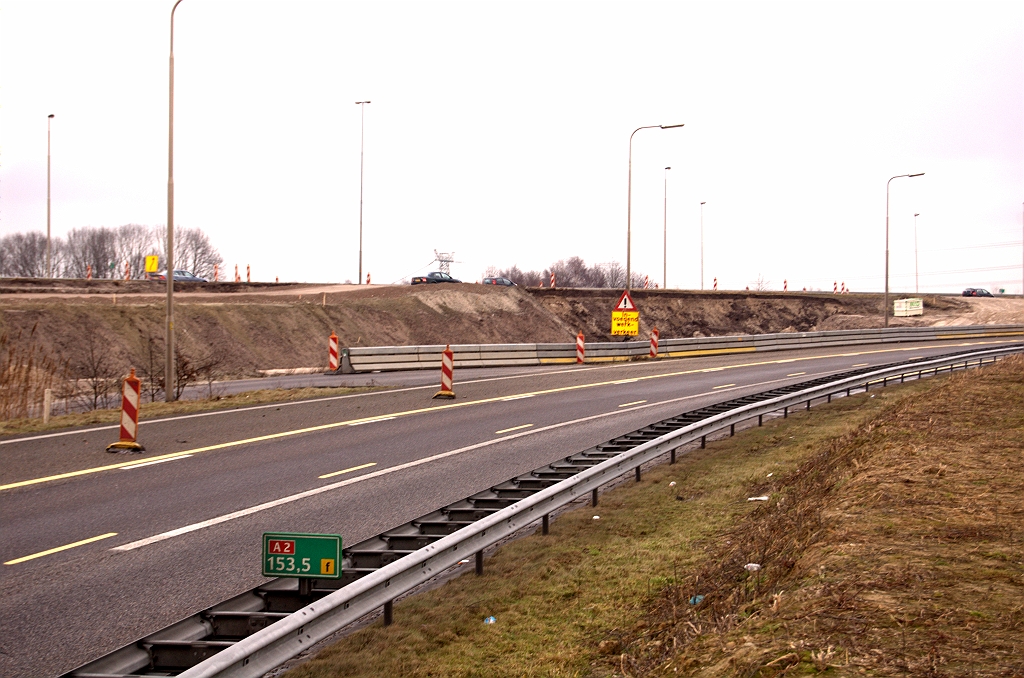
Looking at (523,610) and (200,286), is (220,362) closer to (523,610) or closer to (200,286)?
(200,286)

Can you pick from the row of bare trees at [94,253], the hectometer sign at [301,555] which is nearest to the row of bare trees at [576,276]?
the row of bare trees at [94,253]

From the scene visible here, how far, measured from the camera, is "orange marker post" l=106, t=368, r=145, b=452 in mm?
13383

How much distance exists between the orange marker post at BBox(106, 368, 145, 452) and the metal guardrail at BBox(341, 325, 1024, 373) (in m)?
14.8

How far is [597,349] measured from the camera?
111 ft

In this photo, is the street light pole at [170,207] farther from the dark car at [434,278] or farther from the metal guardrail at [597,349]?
the dark car at [434,278]

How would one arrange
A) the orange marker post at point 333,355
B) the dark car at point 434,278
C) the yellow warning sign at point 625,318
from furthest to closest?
the dark car at point 434,278, the yellow warning sign at point 625,318, the orange marker post at point 333,355

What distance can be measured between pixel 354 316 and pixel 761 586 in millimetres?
38222

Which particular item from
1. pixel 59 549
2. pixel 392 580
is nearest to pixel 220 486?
pixel 59 549

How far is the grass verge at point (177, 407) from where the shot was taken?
15570mm

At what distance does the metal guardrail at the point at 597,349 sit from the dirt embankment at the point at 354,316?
574 cm

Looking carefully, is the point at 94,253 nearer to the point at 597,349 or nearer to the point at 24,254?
the point at 24,254

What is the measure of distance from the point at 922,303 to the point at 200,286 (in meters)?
54.7

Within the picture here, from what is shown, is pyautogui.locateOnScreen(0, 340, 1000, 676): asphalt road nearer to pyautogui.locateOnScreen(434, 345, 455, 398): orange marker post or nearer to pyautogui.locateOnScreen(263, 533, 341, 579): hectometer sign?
pyautogui.locateOnScreen(434, 345, 455, 398): orange marker post

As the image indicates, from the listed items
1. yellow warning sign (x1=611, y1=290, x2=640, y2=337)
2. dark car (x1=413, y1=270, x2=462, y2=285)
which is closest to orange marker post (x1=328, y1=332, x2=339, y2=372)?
yellow warning sign (x1=611, y1=290, x2=640, y2=337)
